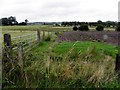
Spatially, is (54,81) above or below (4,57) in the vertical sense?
below

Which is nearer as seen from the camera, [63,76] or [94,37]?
[63,76]

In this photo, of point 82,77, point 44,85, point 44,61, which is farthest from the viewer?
point 44,61

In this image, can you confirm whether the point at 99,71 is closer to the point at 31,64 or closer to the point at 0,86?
the point at 31,64

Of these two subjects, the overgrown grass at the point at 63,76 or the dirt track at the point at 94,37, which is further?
the dirt track at the point at 94,37

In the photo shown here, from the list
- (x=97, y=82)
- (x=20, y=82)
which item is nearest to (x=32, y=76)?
(x=20, y=82)

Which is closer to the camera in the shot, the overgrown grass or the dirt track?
the overgrown grass

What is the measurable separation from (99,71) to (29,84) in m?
1.93

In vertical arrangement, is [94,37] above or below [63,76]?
below

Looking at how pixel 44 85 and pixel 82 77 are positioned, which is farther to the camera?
Answer: pixel 82 77

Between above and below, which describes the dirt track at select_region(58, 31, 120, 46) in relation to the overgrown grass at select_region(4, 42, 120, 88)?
below

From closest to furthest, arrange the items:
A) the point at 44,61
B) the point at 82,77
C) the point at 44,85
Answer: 1. the point at 44,85
2. the point at 82,77
3. the point at 44,61

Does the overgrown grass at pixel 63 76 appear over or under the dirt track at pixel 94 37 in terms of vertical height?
over

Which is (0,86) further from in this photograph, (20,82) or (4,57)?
(4,57)

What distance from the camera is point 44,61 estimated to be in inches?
364
